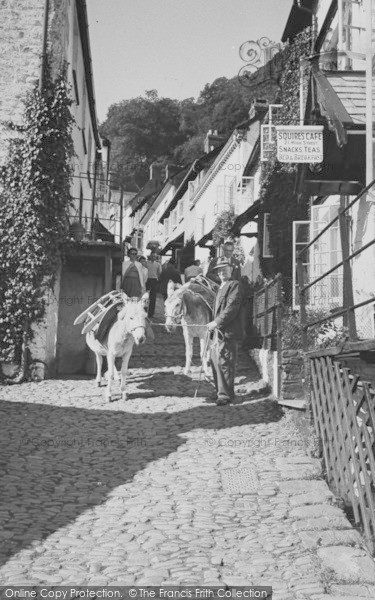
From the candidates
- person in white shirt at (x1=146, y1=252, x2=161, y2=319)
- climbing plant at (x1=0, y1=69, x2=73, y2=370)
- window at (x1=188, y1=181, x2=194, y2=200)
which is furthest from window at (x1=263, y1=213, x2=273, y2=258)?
window at (x1=188, y1=181, x2=194, y2=200)

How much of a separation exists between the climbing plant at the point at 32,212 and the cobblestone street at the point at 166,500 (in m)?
2.80

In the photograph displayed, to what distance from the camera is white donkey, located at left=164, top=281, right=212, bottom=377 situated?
47.0 feet

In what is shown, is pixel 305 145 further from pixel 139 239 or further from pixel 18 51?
pixel 139 239

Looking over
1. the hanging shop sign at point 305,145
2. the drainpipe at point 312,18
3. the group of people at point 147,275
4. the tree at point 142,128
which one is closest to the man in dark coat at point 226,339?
the hanging shop sign at point 305,145

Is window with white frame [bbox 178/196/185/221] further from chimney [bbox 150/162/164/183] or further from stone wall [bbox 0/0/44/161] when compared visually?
stone wall [bbox 0/0/44/161]

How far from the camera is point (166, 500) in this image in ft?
21.9

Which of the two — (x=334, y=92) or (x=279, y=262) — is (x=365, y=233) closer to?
(x=334, y=92)

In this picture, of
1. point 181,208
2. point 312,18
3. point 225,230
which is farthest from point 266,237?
point 181,208

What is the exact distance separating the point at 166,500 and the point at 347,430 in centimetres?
193

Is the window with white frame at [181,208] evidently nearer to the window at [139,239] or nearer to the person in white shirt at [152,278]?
the window at [139,239]

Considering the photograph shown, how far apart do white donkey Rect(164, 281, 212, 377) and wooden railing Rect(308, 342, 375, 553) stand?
6641 millimetres

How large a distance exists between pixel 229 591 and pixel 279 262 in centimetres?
1429

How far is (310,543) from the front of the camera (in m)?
5.37

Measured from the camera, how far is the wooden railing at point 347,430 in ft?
16.5
